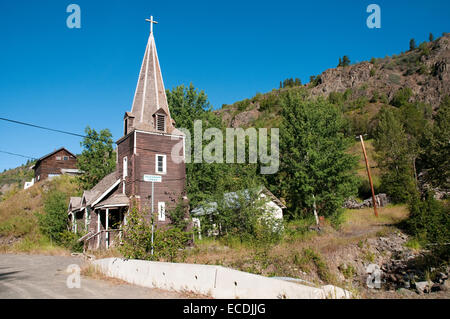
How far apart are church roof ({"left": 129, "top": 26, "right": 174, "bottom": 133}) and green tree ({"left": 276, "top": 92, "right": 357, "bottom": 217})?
12108 mm

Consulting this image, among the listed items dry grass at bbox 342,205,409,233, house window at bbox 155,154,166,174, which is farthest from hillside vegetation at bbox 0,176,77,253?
dry grass at bbox 342,205,409,233

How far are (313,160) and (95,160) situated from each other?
93.1ft

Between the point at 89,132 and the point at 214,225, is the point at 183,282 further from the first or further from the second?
the point at 89,132

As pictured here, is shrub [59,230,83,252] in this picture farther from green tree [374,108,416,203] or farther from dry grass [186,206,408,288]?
green tree [374,108,416,203]

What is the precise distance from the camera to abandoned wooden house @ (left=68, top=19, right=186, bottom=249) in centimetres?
2497

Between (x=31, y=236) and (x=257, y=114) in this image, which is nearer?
(x=31, y=236)

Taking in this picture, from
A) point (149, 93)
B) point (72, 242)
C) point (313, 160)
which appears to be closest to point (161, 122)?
point (149, 93)

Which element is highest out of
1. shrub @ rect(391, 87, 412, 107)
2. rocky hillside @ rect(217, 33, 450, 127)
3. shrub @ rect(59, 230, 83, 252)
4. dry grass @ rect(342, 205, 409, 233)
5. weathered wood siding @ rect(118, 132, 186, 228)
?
rocky hillside @ rect(217, 33, 450, 127)

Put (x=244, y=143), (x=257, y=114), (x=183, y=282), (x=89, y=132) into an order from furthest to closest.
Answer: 1. (x=257, y=114)
2. (x=89, y=132)
3. (x=244, y=143)
4. (x=183, y=282)

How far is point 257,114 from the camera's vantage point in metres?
131

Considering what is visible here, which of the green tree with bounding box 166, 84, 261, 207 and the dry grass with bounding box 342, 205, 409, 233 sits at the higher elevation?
the green tree with bounding box 166, 84, 261, 207

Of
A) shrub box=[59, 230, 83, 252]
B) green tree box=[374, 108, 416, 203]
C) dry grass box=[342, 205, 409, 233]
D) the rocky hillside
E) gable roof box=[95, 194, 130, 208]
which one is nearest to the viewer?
shrub box=[59, 230, 83, 252]
